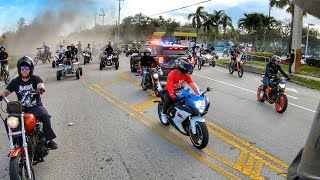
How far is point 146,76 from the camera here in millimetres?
13312

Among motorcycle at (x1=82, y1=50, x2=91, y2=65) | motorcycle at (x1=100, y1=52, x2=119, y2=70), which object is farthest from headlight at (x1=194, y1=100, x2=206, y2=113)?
motorcycle at (x1=82, y1=50, x2=91, y2=65)

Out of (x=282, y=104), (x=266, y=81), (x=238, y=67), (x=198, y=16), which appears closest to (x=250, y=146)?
(x=282, y=104)

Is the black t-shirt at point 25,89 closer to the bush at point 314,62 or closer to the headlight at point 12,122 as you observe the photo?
the headlight at point 12,122

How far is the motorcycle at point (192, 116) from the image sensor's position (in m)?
6.34

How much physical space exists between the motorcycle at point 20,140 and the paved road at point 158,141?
672mm

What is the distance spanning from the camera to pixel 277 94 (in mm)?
10383

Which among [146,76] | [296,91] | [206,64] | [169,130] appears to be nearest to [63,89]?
[146,76]

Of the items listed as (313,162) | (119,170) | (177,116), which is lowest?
(119,170)

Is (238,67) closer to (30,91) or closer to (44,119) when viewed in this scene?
(30,91)

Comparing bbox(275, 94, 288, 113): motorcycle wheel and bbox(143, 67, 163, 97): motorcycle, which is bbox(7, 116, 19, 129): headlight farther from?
bbox(143, 67, 163, 97): motorcycle

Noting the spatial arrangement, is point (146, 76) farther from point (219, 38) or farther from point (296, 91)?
point (219, 38)

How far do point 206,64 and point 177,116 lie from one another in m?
20.4

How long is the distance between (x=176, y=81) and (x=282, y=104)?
4086mm

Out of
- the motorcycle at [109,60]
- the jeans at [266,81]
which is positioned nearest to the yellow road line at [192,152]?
the jeans at [266,81]
